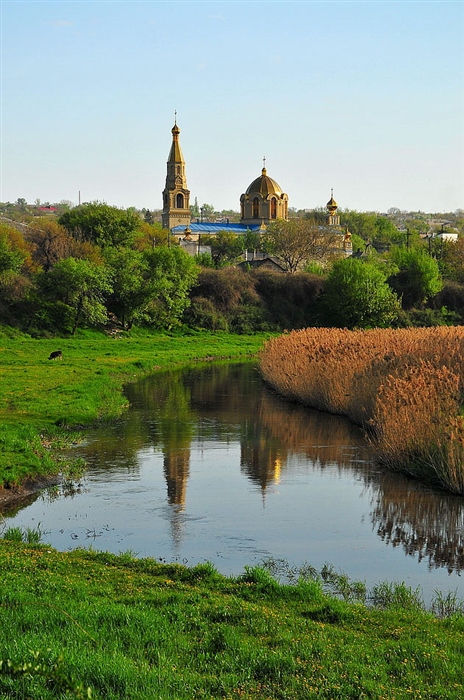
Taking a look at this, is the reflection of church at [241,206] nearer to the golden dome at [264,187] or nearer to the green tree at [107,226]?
the golden dome at [264,187]

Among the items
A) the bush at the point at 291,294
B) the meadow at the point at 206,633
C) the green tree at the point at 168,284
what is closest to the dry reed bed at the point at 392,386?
the meadow at the point at 206,633

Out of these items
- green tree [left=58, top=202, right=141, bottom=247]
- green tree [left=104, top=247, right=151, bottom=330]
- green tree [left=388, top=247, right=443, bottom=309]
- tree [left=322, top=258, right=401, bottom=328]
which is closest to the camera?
green tree [left=104, top=247, right=151, bottom=330]

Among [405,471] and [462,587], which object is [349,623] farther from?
[405,471]

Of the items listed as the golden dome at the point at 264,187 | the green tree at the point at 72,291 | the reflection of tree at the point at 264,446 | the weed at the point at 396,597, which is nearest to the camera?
the weed at the point at 396,597

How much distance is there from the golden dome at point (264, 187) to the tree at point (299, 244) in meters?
46.9

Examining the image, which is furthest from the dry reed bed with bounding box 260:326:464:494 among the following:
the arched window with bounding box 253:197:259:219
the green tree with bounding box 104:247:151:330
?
the arched window with bounding box 253:197:259:219

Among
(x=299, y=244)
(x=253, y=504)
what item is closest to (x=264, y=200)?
(x=299, y=244)

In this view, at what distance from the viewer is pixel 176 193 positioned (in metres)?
151

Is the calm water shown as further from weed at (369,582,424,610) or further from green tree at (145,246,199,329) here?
green tree at (145,246,199,329)

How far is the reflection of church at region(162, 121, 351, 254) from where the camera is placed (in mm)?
141375

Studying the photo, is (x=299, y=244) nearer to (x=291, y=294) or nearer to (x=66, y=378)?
(x=291, y=294)

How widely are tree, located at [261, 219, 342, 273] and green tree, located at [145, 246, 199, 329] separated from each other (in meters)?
25.9

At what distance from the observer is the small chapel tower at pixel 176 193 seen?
151 m

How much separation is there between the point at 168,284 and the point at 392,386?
4053cm
